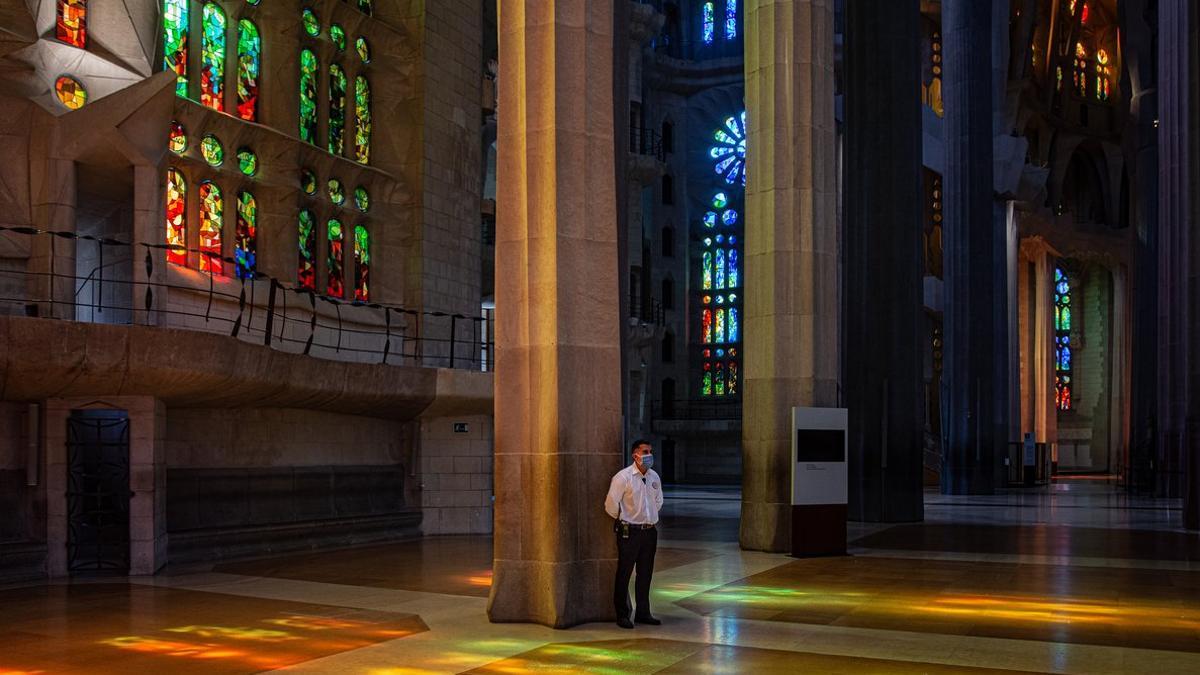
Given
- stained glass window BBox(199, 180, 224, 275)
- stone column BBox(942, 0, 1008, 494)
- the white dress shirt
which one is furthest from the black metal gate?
stone column BBox(942, 0, 1008, 494)

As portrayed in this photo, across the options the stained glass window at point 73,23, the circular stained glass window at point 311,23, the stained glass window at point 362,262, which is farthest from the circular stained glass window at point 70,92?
the stained glass window at point 362,262

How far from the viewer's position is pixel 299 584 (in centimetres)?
1540

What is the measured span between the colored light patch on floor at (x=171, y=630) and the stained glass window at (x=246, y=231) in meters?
8.14

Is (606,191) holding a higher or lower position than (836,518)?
higher

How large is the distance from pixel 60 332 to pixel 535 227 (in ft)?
20.7

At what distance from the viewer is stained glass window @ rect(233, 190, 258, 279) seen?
21448 millimetres

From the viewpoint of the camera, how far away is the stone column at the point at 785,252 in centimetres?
1947

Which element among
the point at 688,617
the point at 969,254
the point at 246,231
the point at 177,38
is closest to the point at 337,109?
the point at 246,231

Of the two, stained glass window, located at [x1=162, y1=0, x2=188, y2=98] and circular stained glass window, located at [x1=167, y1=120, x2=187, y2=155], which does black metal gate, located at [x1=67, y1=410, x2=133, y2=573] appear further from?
stained glass window, located at [x1=162, y1=0, x2=188, y2=98]

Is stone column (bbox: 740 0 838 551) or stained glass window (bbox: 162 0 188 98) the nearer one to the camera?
stone column (bbox: 740 0 838 551)

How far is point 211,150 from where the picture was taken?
20875mm

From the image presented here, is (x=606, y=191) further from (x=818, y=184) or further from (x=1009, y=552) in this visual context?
(x=1009, y=552)

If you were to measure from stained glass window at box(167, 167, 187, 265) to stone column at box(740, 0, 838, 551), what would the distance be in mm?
9676

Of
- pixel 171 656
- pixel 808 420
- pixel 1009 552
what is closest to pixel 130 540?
pixel 171 656
